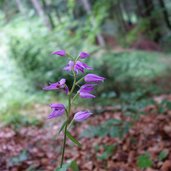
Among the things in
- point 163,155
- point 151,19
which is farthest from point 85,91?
point 151,19

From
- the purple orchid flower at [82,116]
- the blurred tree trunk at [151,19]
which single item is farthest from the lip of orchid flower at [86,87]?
the blurred tree trunk at [151,19]

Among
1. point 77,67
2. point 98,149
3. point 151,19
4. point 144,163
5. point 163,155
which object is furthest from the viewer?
point 151,19

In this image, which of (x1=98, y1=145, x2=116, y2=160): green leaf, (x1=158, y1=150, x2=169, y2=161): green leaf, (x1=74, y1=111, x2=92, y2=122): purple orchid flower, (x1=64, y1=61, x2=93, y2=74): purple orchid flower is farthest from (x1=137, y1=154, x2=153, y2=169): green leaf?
(x1=64, y1=61, x2=93, y2=74): purple orchid flower

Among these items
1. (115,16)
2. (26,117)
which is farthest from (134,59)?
(115,16)

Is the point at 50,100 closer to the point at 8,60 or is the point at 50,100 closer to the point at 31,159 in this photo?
the point at 8,60

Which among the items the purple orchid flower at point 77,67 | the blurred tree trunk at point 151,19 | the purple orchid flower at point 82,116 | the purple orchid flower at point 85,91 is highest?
the purple orchid flower at point 77,67

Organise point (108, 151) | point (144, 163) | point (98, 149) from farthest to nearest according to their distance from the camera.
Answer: point (98, 149) → point (108, 151) → point (144, 163)

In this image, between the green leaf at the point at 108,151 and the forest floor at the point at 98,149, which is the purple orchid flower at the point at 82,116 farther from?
the green leaf at the point at 108,151

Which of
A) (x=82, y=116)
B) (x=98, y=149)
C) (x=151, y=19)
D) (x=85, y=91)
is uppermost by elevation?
(x=85, y=91)

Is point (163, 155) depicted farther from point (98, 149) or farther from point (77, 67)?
point (77, 67)
